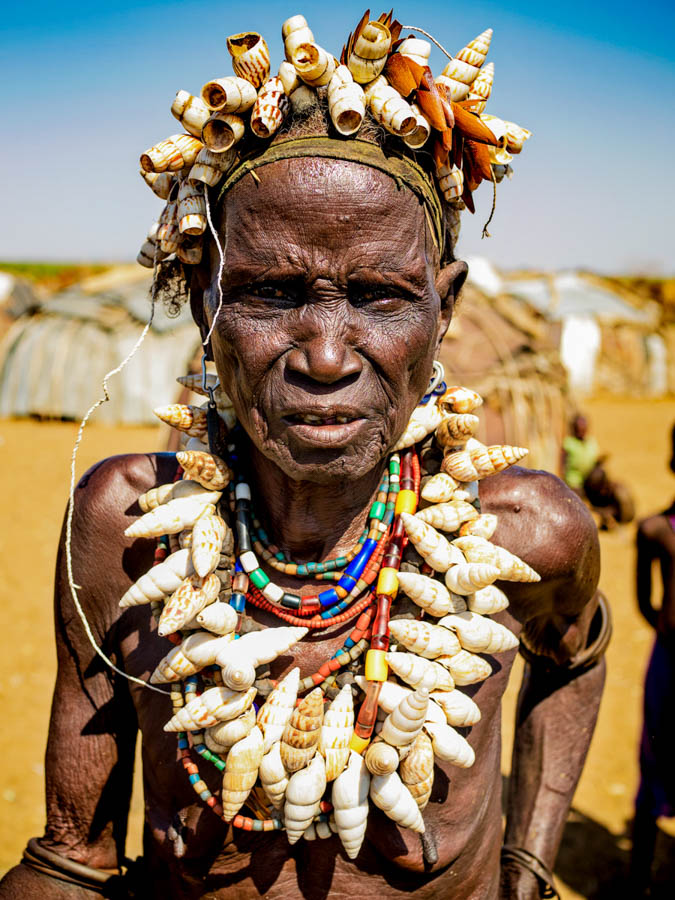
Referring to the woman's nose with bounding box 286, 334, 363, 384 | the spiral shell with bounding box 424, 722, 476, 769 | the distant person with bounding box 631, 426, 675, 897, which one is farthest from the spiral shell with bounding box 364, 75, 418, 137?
the distant person with bounding box 631, 426, 675, 897

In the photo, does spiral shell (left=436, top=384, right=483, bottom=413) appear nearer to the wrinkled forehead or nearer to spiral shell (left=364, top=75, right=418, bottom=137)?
the wrinkled forehead

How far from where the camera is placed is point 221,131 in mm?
1711

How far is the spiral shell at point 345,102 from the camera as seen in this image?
1.64 meters

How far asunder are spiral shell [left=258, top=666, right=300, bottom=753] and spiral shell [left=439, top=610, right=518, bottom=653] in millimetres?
376

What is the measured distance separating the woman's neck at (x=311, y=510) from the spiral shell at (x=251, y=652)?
273 mm

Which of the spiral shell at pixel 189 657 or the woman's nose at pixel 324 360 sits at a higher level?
the woman's nose at pixel 324 360

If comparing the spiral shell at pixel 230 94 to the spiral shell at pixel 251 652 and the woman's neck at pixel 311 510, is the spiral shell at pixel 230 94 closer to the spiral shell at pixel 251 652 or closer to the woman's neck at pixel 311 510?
the woman's neck at pixel 311 510

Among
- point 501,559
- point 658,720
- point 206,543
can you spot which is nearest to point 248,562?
point 206,543

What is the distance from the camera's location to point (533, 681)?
2.56 metres

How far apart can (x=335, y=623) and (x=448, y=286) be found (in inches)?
35.1

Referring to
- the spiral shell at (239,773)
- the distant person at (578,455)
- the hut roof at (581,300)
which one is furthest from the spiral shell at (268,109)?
the hut roof at (581,300)

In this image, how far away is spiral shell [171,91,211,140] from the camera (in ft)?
5.66

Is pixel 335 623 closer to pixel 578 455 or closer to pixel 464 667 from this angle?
pixel 464 667

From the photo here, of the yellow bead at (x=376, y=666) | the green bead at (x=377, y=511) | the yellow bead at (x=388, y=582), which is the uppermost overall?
the green bead at (x=377, y=511)
